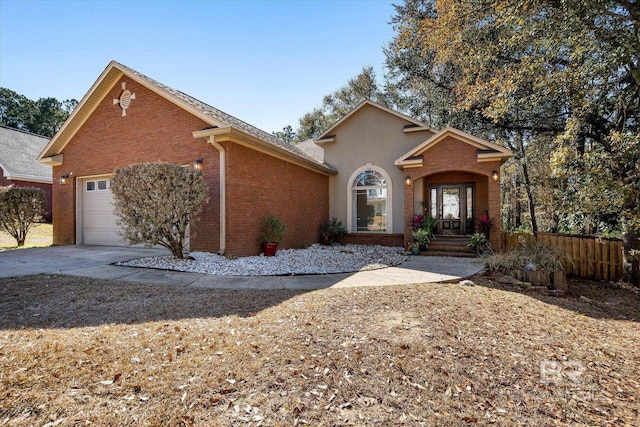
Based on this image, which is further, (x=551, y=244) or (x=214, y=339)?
(x=551, y=244)

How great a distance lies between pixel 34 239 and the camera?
45.1ft

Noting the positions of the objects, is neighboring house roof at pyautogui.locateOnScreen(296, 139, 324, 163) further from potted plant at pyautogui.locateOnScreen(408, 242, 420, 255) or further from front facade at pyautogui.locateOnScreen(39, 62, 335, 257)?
potted plant at pyautogui.locateOnScreen(408, 242, 420, 255)

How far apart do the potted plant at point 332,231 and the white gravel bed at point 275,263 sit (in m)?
3.07

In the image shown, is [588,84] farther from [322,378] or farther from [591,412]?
[322,378]

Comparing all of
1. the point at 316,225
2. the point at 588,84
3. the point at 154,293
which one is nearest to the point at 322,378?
the point at 154,293

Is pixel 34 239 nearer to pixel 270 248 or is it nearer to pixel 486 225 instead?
pixel 270 248

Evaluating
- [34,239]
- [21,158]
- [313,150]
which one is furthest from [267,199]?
[21,158]

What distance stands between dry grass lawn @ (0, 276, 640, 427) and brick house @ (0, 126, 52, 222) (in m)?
18.0

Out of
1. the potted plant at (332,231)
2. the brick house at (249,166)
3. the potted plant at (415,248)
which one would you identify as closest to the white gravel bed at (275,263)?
the potted plant at (415,248)

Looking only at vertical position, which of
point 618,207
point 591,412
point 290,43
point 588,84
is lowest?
point 591,412

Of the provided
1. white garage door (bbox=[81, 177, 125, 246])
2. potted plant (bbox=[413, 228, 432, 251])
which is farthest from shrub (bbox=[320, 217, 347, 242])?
white garage door (bbox=[81, 177, 125, 246])

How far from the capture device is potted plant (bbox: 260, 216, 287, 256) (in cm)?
931

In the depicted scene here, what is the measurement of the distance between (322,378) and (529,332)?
296cm

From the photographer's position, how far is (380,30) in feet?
41.5
